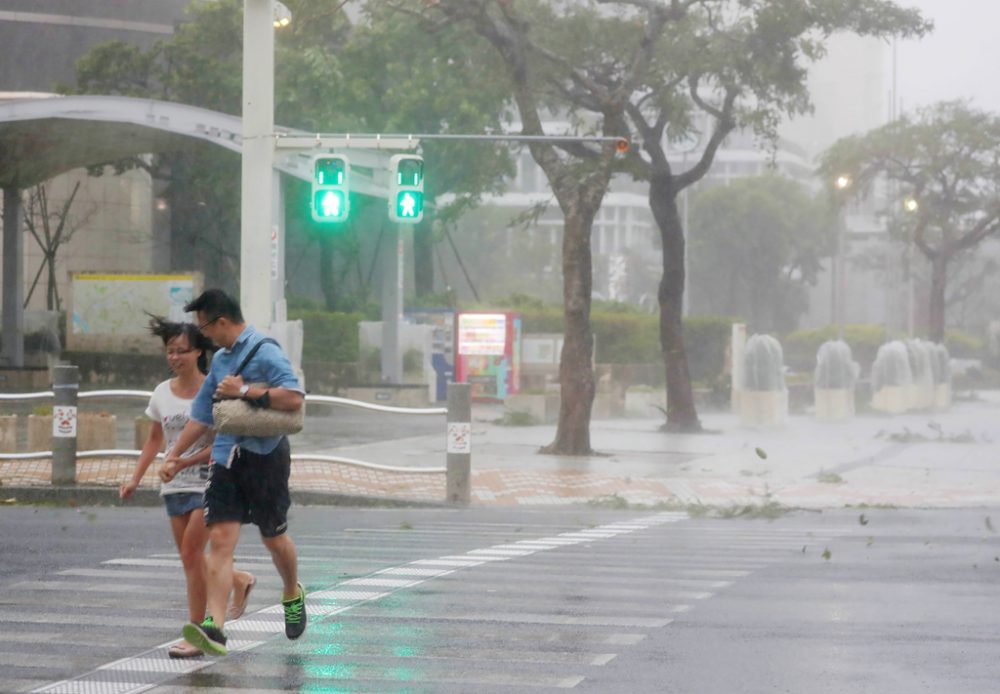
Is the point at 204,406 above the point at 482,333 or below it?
below

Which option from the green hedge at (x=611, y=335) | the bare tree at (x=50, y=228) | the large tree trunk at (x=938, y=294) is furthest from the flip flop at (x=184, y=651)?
the large tree trunk at (x=938, y=294)

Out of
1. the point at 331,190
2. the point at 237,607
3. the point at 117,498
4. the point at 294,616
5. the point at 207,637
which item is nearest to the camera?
the point at 207,637

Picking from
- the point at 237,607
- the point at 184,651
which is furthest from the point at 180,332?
the point at 184,651

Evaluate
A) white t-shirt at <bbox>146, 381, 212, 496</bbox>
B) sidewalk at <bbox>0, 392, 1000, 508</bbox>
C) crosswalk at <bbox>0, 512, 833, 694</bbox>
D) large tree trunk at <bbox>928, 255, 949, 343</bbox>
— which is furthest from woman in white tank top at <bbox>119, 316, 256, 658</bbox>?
large tree trunk at <bbox>928, 255, 949, 343</bbox>

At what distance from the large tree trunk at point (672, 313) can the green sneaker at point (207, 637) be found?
2343cm

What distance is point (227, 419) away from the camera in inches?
300

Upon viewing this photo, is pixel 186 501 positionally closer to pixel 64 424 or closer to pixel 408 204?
pixel 64 424

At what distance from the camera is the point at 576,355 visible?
24.0 m

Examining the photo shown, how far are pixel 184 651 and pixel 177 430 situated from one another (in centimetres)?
141

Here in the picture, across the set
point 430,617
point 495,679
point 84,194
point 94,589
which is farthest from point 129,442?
point 84,194

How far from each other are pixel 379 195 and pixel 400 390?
541 centimetres

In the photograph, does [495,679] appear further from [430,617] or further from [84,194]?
[84,194]

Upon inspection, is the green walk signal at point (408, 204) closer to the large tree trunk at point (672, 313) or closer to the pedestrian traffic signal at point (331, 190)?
the pedestrian traffic signal at point (331, 190)

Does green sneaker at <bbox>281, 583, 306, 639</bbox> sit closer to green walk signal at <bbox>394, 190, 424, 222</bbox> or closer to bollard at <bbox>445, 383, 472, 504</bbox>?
bollard at <bbox>445, 383, 472, 504</bbox>
